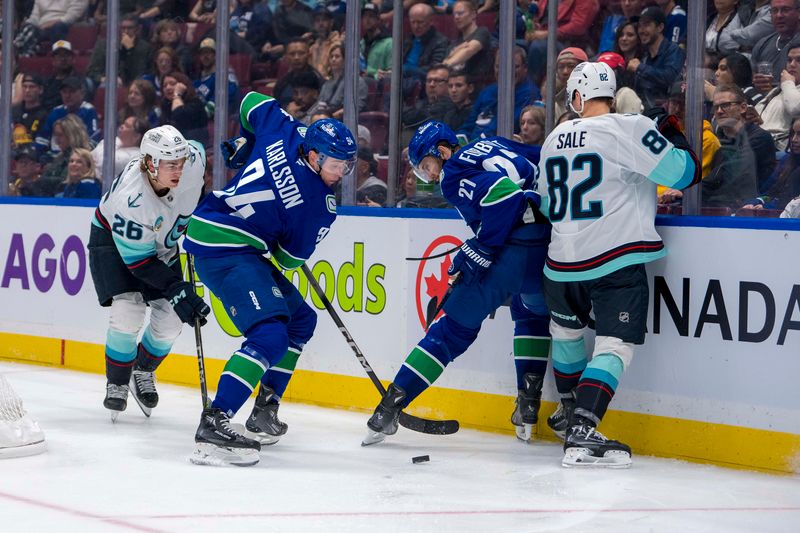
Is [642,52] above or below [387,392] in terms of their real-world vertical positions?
above

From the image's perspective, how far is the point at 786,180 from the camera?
3998mm

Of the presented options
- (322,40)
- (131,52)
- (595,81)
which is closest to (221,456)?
(595,81)

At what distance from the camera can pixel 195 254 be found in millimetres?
4090

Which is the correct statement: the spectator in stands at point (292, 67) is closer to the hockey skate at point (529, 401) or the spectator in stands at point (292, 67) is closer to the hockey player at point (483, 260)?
the hockey player at point (483, 260)

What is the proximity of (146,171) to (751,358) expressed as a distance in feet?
7.17

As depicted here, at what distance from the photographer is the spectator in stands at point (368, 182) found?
17.4 ft

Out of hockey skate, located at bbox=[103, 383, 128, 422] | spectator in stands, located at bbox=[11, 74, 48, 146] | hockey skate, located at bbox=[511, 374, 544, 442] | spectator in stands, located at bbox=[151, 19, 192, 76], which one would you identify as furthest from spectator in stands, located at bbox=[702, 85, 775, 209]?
spectator in stands, located at bbox=[11, 74, 48, 146]

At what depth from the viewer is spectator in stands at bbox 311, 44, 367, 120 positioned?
5.38m

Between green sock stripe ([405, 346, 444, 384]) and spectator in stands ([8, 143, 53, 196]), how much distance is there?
322 centimetres

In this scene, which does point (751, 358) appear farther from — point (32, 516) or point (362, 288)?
point (32, 516)

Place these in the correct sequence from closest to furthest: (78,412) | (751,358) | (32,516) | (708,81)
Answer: (32,516)
(751,358)
(708,81)
(78,412)

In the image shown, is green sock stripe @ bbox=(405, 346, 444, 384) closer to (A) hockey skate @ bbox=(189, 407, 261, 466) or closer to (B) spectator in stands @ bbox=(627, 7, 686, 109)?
(A) hockey skate @ bbox=(189, 407, 261, 466)

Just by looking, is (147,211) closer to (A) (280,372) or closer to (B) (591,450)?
(A) (280,372)

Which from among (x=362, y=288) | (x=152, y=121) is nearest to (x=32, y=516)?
(x=362, y=288)
